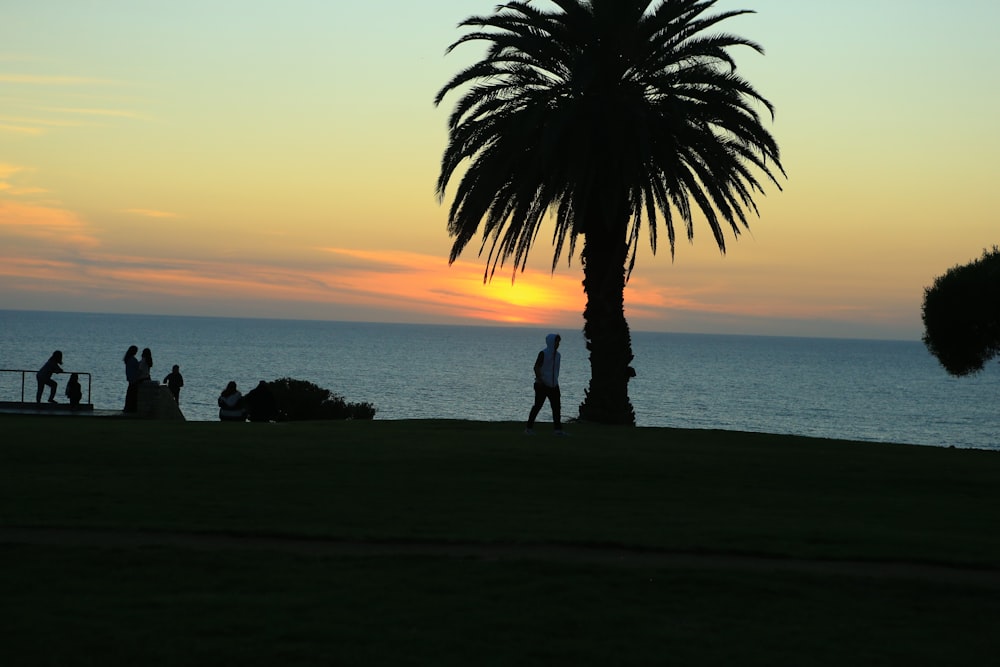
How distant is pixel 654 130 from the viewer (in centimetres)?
2769

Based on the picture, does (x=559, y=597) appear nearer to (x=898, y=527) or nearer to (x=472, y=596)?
(x=472, y=596)

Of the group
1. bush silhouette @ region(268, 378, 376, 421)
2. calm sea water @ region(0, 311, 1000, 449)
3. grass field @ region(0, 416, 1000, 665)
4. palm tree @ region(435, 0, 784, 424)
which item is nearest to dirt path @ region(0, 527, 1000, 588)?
grass field @ region(0, 416, 1000, 665)

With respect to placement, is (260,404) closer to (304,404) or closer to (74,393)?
(74,393)

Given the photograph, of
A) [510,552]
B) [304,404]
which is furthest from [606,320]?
[510,552]

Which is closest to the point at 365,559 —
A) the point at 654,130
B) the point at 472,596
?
the point at 472,596

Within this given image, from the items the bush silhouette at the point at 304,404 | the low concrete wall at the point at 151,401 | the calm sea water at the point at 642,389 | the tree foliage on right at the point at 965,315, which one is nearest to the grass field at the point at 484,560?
the low concrete wall at the point at 151,401

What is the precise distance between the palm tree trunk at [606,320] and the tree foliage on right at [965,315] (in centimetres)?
1130

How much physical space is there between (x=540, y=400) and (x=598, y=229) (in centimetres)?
857

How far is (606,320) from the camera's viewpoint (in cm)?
2906

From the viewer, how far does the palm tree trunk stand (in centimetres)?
2888

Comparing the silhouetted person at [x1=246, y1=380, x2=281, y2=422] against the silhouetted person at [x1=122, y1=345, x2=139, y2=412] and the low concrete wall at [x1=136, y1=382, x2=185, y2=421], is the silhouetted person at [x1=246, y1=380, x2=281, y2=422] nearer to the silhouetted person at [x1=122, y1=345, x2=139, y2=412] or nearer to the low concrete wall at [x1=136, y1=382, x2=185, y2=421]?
the low concrete wall at [x1=136, y1=382, x2=185, y2=421]

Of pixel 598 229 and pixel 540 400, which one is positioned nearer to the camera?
pixel 540 400

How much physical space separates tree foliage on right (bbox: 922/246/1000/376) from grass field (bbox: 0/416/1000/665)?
57.2ft

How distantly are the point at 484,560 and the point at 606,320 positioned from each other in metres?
19.6
